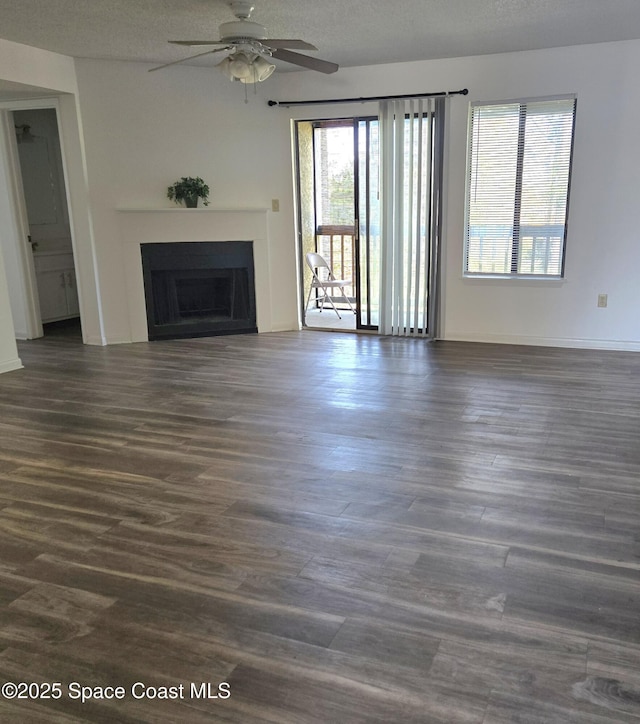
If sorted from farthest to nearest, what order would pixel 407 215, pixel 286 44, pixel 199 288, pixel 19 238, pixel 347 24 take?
pixel 199 288, pixel 19 238, pixel 407 215, pixel 347 24, pixel 286 44

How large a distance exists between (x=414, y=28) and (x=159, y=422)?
342 cm

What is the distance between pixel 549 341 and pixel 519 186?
1447 mm

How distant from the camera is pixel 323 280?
7539mm

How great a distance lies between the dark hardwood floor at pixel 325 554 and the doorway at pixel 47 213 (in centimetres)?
298

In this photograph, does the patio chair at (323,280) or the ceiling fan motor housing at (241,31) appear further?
the patio chair at (323,280)

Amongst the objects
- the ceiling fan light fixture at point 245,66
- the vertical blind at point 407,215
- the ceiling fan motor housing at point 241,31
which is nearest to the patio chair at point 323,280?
the vertical blind at point 407,215

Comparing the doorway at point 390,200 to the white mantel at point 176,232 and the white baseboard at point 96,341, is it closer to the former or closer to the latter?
the white mantel at point 176,232

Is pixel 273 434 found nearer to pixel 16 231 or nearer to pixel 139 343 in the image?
pixel 139 343

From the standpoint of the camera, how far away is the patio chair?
7.14 m

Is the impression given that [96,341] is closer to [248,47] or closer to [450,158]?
[248,47]

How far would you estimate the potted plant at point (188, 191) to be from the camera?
19.5 feet

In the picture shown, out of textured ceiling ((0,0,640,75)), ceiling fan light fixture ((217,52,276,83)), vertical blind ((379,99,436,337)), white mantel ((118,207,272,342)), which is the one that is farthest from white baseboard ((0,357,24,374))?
vertical blind ((379,99,436,337))

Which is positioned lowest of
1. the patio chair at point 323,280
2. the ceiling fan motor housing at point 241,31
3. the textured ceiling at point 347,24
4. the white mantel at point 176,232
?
the patio chair at point 323,280

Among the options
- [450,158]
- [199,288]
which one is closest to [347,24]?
[450,158]
